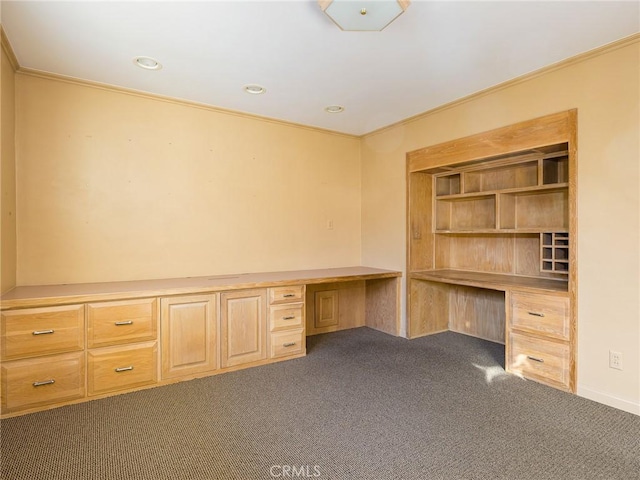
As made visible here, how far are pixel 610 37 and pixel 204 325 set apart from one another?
356 cm

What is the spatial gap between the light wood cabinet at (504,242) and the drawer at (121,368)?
103 inches

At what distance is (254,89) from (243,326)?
210 cm

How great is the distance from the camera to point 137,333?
2691 mm

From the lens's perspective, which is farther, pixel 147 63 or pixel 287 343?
pixel 287 343

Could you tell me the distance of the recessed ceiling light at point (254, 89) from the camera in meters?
3.12

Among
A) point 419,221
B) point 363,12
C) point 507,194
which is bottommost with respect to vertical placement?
point 419,221

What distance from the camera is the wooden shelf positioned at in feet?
9.59

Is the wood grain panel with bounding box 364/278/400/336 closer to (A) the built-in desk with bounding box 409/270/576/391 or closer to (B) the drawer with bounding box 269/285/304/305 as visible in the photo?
(A) the built-in desk with bounding box 409/270/576/391

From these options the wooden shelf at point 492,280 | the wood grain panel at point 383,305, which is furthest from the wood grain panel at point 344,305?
the wooden shelf at point 492,280

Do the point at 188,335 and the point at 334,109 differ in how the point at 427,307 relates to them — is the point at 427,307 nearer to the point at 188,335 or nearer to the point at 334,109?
the point at 334,109

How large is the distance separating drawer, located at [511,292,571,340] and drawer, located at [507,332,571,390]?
9 cm

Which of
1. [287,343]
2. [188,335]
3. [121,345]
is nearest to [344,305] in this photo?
[287,343]

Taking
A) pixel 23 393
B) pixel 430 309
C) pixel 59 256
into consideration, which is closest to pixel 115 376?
pixel 23 393

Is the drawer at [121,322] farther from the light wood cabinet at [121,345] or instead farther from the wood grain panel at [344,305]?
the wood grain panel at [344,305]
